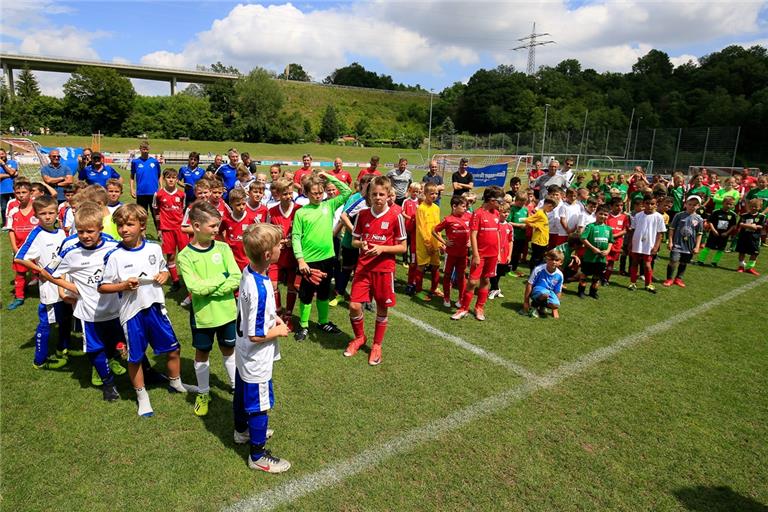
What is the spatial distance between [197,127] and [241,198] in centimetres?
6422

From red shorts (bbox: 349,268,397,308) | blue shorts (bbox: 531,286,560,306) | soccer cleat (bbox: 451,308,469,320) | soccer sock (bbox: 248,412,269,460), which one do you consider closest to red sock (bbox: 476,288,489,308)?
soccer cleat (bbox: 451,308,469,320)

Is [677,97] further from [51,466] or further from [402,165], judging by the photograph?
[51,466]

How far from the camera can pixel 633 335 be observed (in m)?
6.30

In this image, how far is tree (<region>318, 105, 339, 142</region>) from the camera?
73875 millimetres

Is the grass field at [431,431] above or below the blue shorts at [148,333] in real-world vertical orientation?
below

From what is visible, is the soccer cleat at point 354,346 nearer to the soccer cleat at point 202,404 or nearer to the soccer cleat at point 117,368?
the soccer cleat at point 202,404

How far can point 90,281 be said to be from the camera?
405 cm

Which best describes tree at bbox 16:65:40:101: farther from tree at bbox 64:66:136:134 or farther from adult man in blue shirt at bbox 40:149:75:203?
adult man in blue shirt at bbox 40:149:75:203

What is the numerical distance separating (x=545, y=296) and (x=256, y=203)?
459 cm

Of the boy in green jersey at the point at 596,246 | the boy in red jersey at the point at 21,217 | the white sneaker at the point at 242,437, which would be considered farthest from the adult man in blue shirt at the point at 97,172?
the boy in green jersey at the point at 596,246

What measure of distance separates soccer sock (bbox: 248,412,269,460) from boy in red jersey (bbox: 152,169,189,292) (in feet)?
15.2

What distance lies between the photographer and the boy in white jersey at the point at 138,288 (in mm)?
3686

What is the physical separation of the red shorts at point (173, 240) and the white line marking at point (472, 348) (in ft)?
12.1

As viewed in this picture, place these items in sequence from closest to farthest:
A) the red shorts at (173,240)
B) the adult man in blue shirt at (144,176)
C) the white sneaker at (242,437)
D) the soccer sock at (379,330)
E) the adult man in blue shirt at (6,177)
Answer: the white sneaker at (242,437) < the soccer sock at (379,330) < the red shorts at (173,240) < the adult man in blue shirt at (144,176) < the adult man in blue shirt at (6,177)
